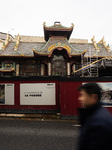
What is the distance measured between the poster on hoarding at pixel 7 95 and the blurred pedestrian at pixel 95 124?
7.88 m

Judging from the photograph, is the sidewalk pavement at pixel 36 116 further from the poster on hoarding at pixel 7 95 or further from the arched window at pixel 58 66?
the arched window at pixel 58 66

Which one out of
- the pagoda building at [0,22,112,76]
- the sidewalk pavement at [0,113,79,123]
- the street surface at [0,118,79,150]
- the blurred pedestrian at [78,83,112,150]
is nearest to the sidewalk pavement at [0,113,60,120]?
the sidewalk pavement at [0,113,79,123]

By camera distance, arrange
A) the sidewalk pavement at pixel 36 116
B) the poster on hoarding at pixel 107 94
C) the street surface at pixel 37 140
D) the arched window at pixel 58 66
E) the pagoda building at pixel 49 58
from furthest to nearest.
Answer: the arched window at pixel 58 66
the pagoda building at pixel 49 58
the sidewalk pavement at pixel 36 116
the poster on hoarding at pixel 107 94
the street surface at pixel 37 140

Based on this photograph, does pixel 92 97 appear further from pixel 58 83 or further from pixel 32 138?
pixel 58 83

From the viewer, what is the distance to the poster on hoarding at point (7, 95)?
339 inches

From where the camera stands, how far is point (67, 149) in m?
3.86

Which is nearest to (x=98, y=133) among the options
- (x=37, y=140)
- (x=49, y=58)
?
(x=37, y=140)

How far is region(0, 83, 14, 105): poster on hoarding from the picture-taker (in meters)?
8.61

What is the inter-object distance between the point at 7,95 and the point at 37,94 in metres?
2.22

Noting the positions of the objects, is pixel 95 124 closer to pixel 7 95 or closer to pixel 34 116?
pixel 34 116

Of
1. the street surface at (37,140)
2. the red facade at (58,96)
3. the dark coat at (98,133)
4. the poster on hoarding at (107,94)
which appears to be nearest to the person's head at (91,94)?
the dark coat at (98,133)

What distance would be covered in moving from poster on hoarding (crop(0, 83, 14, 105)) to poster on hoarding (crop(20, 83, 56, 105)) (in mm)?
750

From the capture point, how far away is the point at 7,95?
8609mm

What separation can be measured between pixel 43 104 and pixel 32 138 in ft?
12.3
